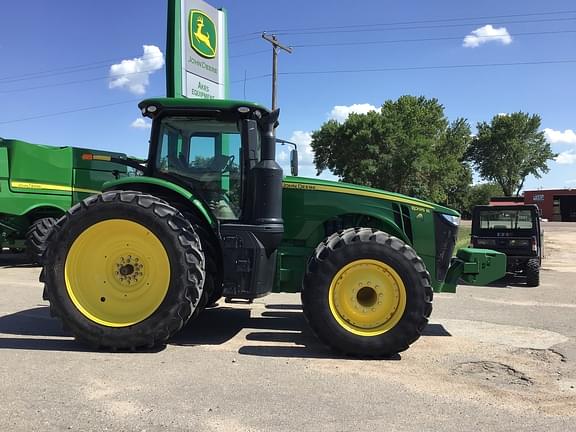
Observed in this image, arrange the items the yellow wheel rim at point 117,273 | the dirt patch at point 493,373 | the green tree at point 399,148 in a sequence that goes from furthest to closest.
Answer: the green tree at point 399,148
the yellow wheel rim at point 117,273
the dirt patch at point 493,373

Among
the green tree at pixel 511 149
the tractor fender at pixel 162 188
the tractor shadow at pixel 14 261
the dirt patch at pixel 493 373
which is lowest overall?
the dirt patch at pixel 493 373

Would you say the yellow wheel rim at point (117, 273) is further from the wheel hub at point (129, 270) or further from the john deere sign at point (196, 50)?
the john deere sign at point (196, 50)

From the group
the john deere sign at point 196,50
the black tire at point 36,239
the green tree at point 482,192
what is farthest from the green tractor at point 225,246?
the green tree at point 482,192

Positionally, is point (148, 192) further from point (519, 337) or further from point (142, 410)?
point (519, 337)

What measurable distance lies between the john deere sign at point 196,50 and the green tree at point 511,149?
63.8m

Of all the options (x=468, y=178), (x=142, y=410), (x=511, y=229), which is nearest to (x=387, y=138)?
(x=468, y=178)

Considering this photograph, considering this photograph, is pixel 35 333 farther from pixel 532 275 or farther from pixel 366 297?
pixel 532 275

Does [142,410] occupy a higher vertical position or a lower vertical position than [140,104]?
lower

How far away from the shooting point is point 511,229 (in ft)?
44.1

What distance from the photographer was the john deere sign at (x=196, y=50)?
11859 mm

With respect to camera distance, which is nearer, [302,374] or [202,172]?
[302,374]

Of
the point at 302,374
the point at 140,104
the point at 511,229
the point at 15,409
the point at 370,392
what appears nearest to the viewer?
the point at 15,409

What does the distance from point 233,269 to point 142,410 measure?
6.33 ft

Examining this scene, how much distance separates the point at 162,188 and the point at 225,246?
987 millimetres
